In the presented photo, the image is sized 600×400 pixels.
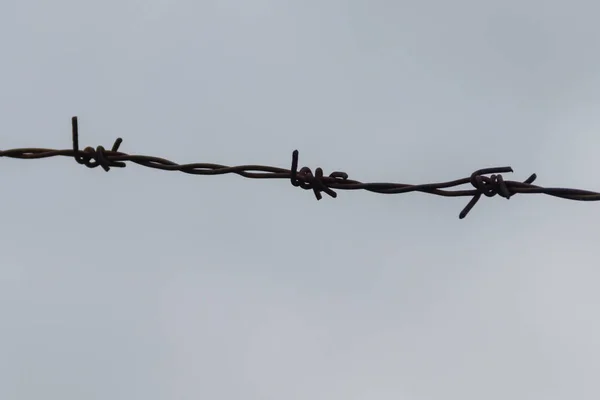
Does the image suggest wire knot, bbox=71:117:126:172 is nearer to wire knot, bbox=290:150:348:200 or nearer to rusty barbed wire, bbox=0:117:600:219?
rusty barbed wire, bbox=0:117:600:219

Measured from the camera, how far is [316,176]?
14.4 feet

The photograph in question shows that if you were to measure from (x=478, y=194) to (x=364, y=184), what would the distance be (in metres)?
0.48

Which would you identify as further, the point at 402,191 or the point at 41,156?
the point at 41,156

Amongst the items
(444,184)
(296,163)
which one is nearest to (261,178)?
(296,163)

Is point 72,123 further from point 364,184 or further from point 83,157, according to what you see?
point 364,184

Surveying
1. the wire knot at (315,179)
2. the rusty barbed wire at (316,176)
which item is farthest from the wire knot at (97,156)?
the wire knot at (315,179)

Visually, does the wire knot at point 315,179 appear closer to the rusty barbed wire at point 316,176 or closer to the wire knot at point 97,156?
the rusty barbed wire at point 316,176

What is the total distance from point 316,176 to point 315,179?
0.06ft

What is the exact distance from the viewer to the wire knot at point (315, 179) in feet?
14.4

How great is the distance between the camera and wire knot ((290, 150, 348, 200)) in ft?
14.4

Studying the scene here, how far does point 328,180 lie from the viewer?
14.4 feet

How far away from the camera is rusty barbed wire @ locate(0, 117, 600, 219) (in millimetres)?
4191

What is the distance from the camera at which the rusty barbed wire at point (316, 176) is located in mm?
4191

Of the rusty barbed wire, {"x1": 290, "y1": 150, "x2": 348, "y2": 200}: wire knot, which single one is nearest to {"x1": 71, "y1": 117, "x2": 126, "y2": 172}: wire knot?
the rusty barbed wire
